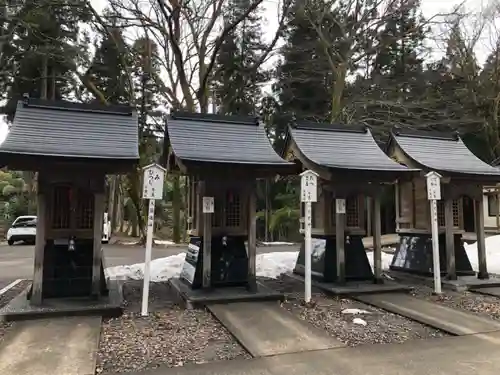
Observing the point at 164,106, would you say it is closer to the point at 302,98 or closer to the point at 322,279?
the point at 302,98

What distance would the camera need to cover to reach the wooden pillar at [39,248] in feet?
18.4

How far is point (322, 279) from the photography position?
7762 millimetres

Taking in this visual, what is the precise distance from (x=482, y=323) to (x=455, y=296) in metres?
1.88

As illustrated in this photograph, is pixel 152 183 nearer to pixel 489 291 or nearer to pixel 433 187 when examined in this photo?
pixel 433 187

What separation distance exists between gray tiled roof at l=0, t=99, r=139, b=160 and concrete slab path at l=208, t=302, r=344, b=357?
259 cm

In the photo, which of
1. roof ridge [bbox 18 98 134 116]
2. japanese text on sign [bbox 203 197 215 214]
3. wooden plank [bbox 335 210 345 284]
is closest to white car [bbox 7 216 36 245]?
roof ridge [bbox 18 98 134 116]

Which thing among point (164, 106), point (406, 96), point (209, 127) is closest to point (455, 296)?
point (209, 127)

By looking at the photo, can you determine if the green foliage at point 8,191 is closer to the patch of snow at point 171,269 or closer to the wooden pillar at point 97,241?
the patch of snow at point 171,269

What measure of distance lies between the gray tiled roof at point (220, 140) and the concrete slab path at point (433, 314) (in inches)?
106

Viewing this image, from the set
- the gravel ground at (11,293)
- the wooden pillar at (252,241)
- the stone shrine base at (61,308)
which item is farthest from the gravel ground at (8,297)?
the wooden pillar at (252,241)

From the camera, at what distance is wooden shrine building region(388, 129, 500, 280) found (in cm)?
783

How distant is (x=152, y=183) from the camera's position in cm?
576

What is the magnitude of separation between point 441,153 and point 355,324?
16.9ft

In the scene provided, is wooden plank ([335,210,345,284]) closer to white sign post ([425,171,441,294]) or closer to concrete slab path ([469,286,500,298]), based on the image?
white sign post ([425,171,441,294])
